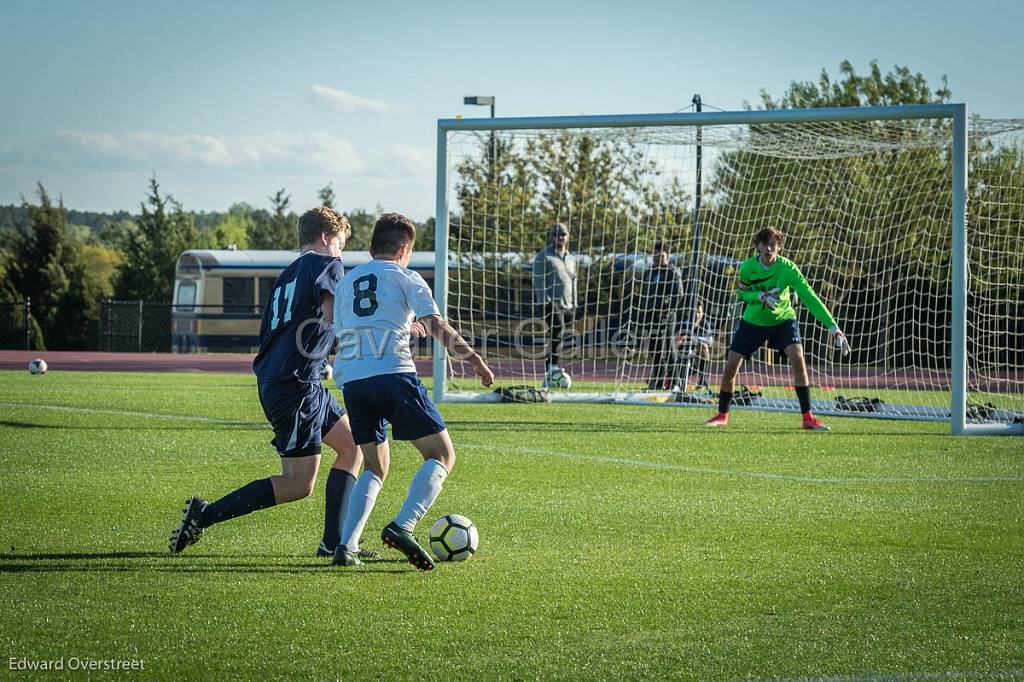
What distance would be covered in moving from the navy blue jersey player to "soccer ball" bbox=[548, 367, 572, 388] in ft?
38.1

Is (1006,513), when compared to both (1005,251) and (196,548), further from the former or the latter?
(1005,251)

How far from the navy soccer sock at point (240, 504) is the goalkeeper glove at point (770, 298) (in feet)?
24.9

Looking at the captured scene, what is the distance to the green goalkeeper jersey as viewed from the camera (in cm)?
1212

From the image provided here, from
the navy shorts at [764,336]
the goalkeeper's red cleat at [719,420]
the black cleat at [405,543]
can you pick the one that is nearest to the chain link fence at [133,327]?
the goalkeeper's red cleat at [719,420]

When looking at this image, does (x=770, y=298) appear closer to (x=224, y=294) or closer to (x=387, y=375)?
(x=387, y=375)

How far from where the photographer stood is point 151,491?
7.83 meters

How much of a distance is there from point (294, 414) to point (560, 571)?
154cm

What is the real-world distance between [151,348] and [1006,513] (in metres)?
31.8

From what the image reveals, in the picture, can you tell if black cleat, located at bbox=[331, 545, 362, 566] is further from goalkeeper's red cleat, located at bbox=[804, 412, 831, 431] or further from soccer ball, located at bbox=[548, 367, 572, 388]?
soccer ball, located at bbox=[548, 367, 572, 388]

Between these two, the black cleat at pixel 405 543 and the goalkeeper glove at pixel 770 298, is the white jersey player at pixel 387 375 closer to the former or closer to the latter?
the black cleat at pixel 405 543

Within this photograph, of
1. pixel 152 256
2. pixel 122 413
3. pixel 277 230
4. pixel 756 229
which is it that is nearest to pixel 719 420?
pixel 756 229

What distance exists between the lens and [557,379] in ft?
57.2

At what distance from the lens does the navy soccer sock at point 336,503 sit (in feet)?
18.9

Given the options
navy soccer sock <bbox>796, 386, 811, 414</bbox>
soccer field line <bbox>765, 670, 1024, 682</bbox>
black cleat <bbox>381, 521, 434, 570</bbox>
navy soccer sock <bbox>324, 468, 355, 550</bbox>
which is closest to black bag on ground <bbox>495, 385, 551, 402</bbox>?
navy soccer sock <bbox>796, 386, 811, 414</bbox>
